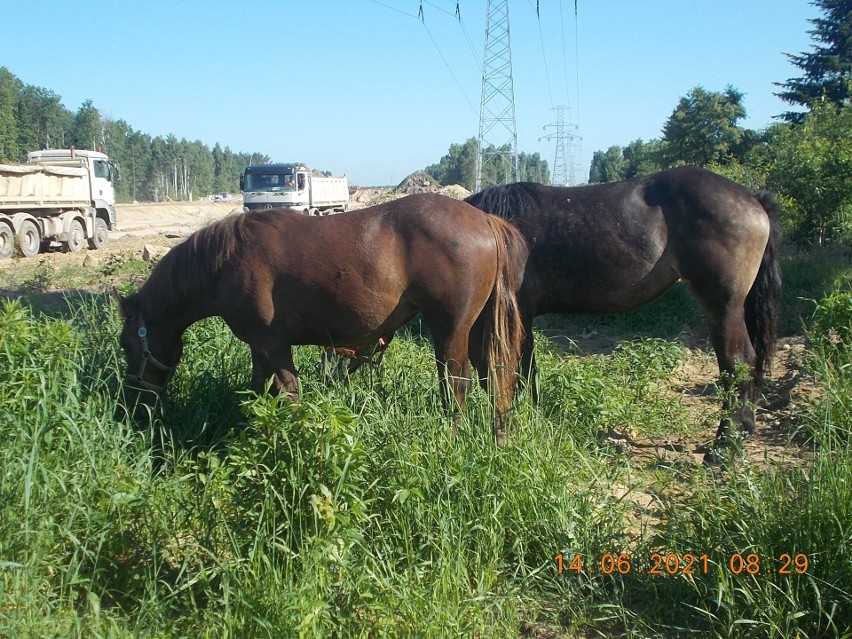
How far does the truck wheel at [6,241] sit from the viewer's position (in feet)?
57.0

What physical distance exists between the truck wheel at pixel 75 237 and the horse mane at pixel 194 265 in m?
17.8

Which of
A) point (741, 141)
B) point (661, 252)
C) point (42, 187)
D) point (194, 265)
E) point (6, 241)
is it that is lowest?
point (6, 241)

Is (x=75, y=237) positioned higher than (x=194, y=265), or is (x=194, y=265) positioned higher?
(x=194, y=265)

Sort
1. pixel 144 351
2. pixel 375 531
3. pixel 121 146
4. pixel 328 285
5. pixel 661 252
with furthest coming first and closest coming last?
pixel 121 146, pixel 661 252, pixel 144 351, pixel 328 285, pixel 375 531

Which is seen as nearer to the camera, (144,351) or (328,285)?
(328,285)

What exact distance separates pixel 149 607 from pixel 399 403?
1917 mm

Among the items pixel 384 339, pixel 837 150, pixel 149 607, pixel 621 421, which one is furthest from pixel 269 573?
pixel 837 150

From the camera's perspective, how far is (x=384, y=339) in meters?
5.21

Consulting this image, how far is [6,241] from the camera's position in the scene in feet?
57.7

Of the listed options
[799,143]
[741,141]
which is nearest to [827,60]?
[741,141]

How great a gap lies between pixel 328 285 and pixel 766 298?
3.48 meters

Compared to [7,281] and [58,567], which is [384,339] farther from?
[7,281]

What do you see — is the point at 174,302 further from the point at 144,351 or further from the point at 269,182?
the point at 269,182

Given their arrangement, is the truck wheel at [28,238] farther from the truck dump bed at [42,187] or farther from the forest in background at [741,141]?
the forest in background at [741,141]
